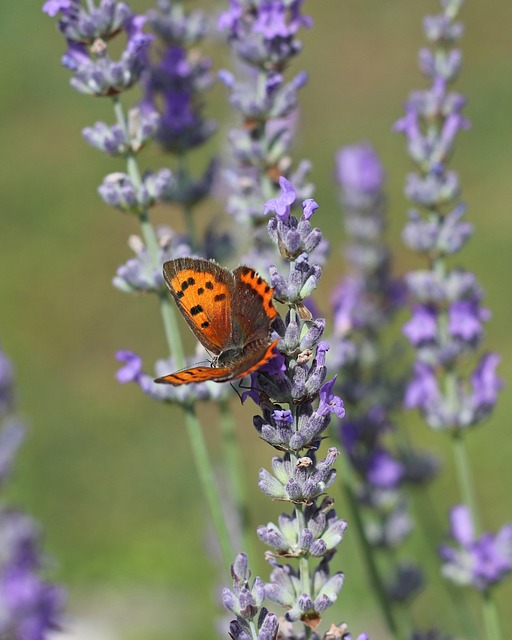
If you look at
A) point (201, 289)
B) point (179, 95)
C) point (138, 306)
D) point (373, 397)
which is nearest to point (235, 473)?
point (373, 397)

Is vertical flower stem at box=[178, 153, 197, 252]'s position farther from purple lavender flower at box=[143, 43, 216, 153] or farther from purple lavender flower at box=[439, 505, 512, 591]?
purple lavender flower at box=[439, 505, 512, 591]

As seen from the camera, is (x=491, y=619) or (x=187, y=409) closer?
(x=187, y=409)

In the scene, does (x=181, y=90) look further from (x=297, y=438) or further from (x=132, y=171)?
(x=297, y=438)

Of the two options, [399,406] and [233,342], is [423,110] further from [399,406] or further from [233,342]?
[233,342]

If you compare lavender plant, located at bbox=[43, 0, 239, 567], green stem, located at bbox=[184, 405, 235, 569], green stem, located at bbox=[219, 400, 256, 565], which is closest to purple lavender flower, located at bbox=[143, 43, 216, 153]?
lavender plant, located at bbox=[43, 0, 239, 567]

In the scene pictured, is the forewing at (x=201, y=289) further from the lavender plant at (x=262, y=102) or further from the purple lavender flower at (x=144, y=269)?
the lavender plant at (x=262, y=102)

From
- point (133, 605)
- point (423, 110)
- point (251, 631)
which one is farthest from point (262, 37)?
point (133, 605)
